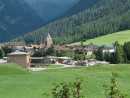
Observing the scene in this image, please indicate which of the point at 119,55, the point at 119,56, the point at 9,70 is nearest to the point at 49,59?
the point at 119,55

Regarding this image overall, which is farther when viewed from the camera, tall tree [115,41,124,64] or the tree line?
the tree line

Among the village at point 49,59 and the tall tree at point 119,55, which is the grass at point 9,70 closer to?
the village at point 49,59

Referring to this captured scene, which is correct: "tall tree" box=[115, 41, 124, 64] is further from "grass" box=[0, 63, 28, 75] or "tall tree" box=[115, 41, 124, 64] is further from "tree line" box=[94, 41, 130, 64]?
"grass" box=[0, 63, 28, 75]

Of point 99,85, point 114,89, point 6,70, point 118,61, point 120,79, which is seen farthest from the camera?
point 118,61

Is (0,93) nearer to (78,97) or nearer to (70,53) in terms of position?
(78,97)

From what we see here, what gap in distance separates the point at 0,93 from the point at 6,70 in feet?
90.2

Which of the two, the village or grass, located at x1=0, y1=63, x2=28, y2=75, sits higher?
the village

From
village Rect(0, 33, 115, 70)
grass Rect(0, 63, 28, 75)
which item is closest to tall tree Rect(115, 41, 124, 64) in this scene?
village Rect(0, 33, 115, 70)

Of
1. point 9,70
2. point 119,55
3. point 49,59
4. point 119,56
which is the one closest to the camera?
point 9,70

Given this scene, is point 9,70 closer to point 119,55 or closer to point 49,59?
point 119,55

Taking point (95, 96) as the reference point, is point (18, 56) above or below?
above

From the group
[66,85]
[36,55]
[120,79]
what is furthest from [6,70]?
[36,55]

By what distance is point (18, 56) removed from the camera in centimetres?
9631

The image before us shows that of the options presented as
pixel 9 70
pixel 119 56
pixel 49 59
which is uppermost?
pixel 49 59
